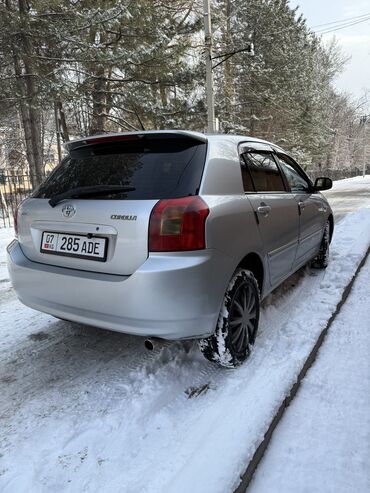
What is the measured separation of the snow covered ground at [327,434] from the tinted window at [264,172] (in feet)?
4.61

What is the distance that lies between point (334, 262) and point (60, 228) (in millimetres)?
4011

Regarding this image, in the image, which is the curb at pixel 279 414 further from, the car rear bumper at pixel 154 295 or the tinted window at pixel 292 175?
the tinted window at pixel 292 175

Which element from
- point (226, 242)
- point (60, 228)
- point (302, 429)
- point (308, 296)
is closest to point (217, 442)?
point (302, 429)

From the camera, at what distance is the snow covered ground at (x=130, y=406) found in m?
1.82

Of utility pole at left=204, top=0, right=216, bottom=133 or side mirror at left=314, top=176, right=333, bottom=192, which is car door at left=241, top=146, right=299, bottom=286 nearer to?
side mirror at left=314, top=176, right=333, bottom=192

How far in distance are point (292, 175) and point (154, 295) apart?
8.35 ft

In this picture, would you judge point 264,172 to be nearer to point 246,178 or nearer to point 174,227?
point 246,178

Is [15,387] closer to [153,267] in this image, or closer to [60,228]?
[60,228]

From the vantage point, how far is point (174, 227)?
2172 millimetres

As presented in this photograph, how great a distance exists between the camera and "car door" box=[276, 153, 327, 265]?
3.88 meters

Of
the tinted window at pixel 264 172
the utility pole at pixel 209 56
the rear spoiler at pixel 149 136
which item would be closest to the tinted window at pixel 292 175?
the tinted window at pixel 264 172

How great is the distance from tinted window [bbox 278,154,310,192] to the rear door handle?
3.02ft

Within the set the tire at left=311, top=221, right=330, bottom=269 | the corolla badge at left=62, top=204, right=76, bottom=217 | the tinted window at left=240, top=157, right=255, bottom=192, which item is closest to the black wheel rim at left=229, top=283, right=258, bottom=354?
the tinted window at left=240, top=157, right=255, bottom=192

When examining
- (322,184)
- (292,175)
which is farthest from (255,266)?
(322,184)
